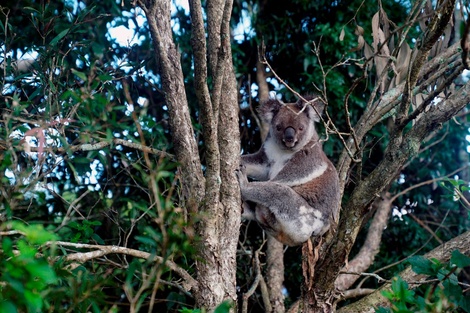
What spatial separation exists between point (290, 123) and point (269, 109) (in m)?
0.26

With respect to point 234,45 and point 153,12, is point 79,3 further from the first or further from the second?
point 153,12

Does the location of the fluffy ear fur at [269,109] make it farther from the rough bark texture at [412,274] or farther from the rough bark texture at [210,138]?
the rough bark texture at [412,274]

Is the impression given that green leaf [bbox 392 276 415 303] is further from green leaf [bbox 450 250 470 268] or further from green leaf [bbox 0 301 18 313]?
green leaf [bbox 0 301 18 313]

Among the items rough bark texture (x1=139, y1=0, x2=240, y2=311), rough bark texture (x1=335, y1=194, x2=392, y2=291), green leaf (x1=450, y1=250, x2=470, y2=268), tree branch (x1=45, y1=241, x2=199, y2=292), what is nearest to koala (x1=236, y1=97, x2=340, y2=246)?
rough bark texture (x1=335, y1=194, x2=392, y2=291)

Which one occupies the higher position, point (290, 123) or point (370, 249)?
point (290, 123)

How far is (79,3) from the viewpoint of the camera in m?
5.70

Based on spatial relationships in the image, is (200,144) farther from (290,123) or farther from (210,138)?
(210,138)

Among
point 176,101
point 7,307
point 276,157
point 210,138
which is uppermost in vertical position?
point 176,101

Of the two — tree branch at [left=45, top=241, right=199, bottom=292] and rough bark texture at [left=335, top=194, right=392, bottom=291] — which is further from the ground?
tree branch at [left=45, top=241, right=199, bottom=292]

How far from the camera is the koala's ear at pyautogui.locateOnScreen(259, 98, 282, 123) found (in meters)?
5.20

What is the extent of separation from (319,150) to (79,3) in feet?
9.11

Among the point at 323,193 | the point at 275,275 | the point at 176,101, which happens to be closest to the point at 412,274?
the point at 323,193

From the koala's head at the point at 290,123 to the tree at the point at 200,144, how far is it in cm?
56

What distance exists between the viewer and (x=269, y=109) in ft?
17.2
